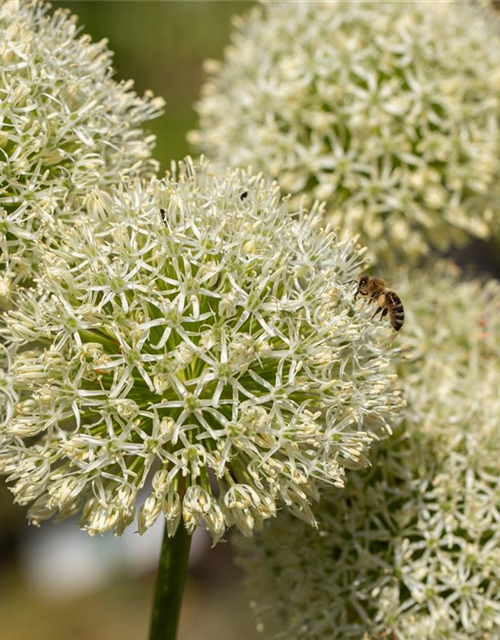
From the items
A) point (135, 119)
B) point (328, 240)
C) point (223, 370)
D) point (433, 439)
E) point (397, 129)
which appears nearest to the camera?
point (223, 370)

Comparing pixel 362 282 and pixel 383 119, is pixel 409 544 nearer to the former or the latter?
pixel 362 282

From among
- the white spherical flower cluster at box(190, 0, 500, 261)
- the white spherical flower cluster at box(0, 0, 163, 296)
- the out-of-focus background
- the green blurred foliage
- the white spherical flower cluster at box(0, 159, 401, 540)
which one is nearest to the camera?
the white spherical flower cluster at box(0, 159, 401, 540)

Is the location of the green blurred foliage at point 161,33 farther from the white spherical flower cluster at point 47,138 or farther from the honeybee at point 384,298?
the honeybee at point 384,298

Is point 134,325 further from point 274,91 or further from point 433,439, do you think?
point 274,91

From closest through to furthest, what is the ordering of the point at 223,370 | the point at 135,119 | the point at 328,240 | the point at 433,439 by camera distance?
the point at 223,370
the point at 328,240
the point at 135,119
the point at 433,439

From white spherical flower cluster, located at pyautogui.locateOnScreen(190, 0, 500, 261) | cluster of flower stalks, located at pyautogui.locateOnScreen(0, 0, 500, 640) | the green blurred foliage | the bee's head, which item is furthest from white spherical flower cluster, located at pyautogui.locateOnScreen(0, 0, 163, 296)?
the green blurred foliage

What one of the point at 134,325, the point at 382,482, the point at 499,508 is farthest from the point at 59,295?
the point at 499,508

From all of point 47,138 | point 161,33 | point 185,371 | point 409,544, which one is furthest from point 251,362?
point 161,33

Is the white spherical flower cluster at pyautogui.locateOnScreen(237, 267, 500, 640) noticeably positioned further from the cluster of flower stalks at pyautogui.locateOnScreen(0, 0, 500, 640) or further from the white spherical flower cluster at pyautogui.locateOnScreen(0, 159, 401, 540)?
the white spherical flower cluster at pyautogui.locateOnScreen(0, 159, 401, 540)
